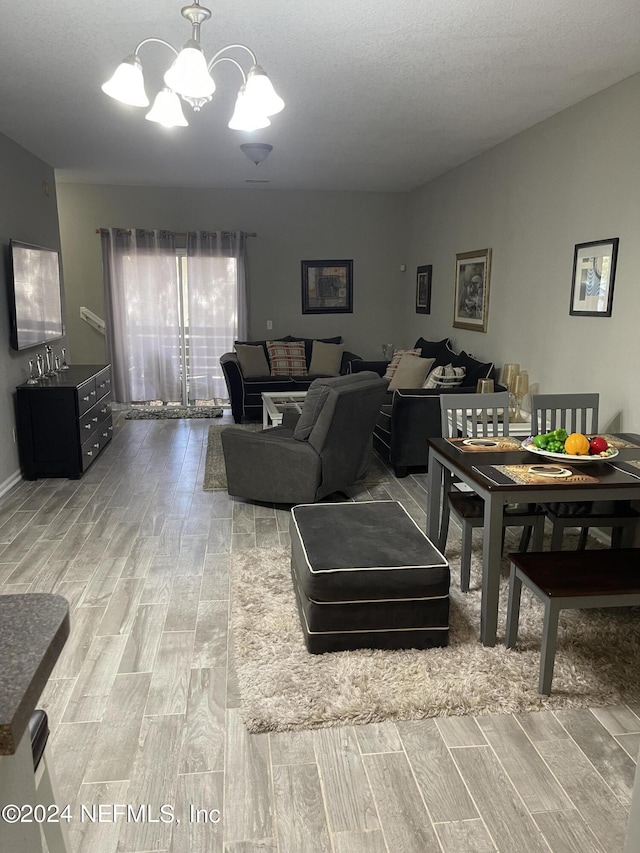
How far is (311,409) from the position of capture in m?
4.17

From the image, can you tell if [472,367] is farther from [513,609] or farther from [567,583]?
[567,583]

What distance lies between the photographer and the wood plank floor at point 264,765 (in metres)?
1.80

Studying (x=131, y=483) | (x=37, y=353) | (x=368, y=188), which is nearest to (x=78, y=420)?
(x=131, y=483)

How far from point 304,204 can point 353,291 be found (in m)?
1.27

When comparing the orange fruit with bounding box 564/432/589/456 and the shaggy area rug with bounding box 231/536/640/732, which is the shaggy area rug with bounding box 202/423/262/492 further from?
the orange fruit with bounding box 564/432/589/456

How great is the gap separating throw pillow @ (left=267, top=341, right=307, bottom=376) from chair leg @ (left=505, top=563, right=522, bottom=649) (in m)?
5.43

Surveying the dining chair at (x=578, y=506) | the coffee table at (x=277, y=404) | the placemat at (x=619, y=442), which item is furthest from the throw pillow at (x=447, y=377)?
the placemat at (x=619, y=442)

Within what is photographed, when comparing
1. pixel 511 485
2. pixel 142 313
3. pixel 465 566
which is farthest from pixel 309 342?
pixel 511 485

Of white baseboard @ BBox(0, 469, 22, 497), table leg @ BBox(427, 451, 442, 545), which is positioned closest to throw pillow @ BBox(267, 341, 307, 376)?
white baseboard @ BBox(0, 469, 22, 497)

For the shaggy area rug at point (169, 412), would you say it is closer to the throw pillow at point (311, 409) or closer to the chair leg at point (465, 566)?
the throw pillow at point (311, 409)

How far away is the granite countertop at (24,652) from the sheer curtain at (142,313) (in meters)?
7.22

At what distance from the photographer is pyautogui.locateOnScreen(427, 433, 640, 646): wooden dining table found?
8.41 feet

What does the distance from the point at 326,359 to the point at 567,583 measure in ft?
19.0

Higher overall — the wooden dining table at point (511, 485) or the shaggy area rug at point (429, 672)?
the wooden dining table at point (511, 485)
